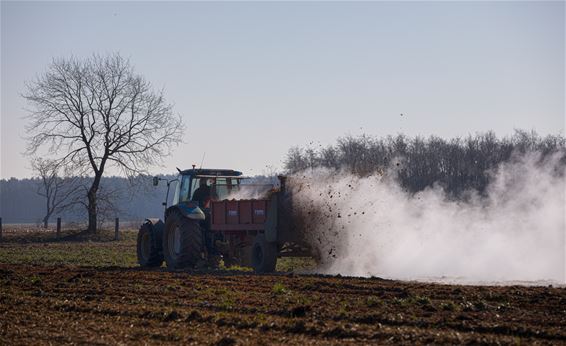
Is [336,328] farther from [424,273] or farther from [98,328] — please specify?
[424,273]

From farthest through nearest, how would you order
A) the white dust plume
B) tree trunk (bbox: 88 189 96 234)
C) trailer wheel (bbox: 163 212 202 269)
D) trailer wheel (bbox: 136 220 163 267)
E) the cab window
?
tree trunk (bbox: 88 189 96 234) → trailer wheel (bbox: 136 220 163 267) → the cab window → trailer wheel (bbox: 163 212 202 269) → the white dust plume

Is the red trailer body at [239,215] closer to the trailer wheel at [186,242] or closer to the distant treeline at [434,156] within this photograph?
the trailer wheel at [186,242]

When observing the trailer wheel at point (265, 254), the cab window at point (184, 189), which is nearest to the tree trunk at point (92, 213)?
the cab window at point (184, 189)

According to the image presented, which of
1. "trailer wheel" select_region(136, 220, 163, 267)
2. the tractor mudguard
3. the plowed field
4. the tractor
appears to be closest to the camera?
the plowed field

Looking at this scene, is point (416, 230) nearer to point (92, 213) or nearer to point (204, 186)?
point (204, 186)

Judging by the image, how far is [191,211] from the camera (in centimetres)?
2630

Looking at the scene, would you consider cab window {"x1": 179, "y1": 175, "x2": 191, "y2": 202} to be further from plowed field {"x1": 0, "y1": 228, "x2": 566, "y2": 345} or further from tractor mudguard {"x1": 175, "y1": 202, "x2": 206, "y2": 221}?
plowed field {"x1": 0, "y1": 228, "x2": 566, "y2": 345}

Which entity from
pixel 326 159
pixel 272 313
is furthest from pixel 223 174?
pixel 326 159

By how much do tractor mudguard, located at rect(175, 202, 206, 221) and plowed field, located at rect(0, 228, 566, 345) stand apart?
4.58 meters

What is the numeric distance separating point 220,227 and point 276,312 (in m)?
10.7

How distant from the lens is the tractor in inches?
949

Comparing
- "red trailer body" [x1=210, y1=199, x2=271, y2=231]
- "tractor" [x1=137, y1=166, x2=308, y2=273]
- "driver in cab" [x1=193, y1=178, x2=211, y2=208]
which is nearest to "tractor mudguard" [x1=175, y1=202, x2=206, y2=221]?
"tractor" [x1=137, y1=166, x2=308, y2=273]

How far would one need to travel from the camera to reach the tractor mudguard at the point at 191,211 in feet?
85.5

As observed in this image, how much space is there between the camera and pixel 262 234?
79.8 ft
